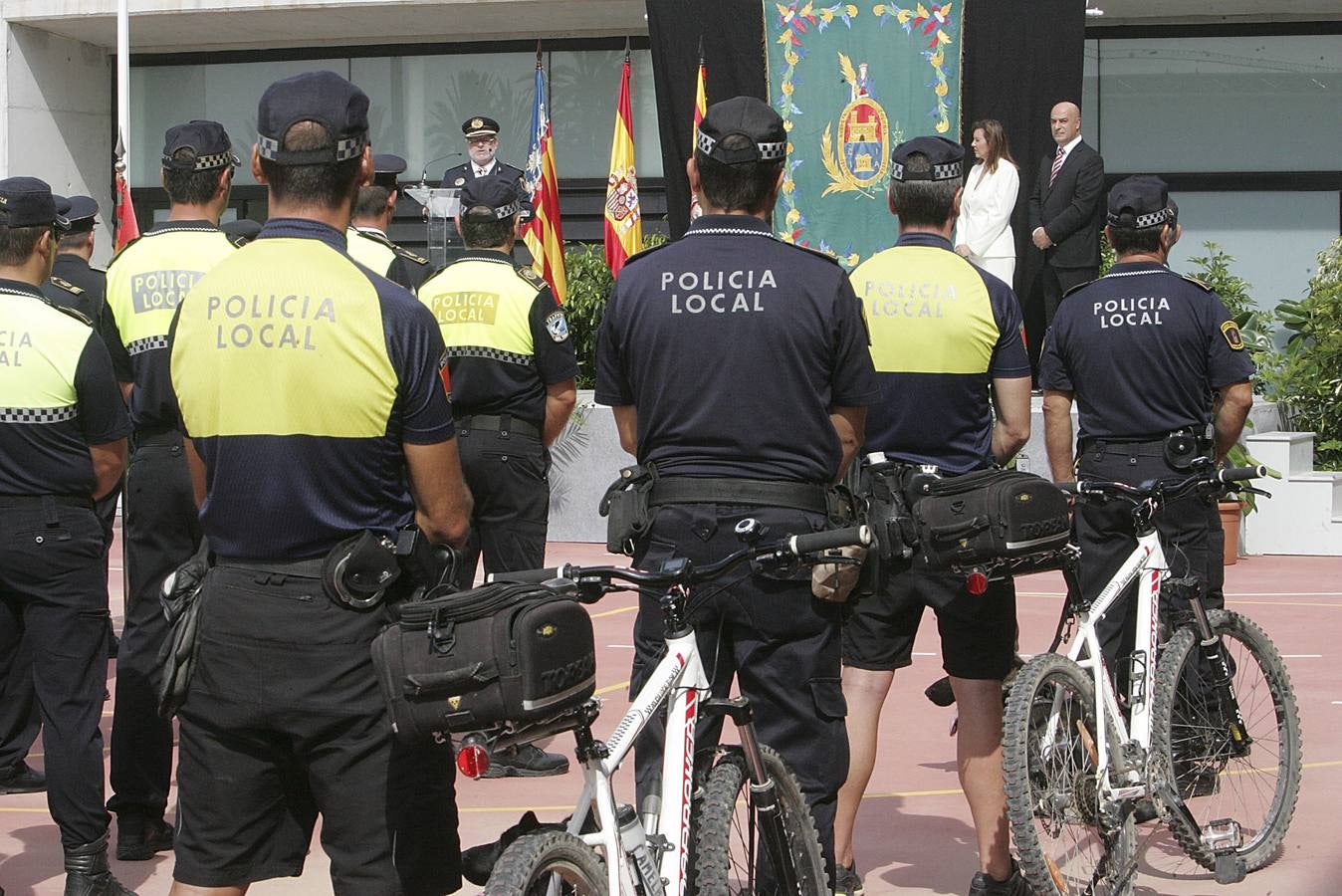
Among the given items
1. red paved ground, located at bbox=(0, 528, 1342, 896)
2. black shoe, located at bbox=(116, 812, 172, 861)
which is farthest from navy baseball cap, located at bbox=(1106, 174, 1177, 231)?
black shoe, located at bbox=(116, 812, 172, 861)

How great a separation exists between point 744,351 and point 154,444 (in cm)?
251

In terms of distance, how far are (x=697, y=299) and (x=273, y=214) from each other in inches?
39.6

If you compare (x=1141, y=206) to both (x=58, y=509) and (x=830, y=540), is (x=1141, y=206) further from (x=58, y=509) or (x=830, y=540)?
(x=58, y=509)

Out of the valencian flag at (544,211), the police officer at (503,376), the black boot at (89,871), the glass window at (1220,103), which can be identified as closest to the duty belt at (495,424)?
the police officer at (503,376)

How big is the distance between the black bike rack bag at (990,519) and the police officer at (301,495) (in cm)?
156

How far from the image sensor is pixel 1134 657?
517 centimetres

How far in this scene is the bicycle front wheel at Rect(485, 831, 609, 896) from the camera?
3.02 meters

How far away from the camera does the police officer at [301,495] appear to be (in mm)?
3475

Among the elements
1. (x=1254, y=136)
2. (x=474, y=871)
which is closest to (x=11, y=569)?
(x=474, y=871)

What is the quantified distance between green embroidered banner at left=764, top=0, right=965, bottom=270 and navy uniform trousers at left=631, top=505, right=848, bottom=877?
1117 cm

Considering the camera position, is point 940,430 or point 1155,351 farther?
point 1155,351

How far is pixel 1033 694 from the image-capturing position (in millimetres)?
4613

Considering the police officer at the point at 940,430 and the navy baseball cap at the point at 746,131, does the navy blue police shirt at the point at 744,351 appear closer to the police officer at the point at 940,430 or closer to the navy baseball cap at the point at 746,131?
the navy baseball cap at the point at 746,131

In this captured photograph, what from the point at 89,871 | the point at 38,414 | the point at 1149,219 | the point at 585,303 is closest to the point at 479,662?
the point at 89,871
